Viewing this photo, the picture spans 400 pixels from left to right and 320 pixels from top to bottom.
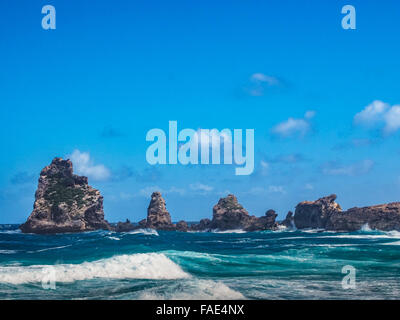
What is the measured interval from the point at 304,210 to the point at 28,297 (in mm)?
108776

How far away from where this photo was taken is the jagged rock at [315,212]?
109 meters

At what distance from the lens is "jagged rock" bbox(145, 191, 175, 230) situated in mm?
121625

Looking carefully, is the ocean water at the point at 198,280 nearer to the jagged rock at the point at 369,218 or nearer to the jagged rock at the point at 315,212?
the jagged rock at the point at 369,218

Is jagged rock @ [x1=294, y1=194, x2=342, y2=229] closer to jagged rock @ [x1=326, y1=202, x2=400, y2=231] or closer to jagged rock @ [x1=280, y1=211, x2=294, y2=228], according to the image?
jagged rock @ [x1=280, y1=211, x2=294, y2=228]

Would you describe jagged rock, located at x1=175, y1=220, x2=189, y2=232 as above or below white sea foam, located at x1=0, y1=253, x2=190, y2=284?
below

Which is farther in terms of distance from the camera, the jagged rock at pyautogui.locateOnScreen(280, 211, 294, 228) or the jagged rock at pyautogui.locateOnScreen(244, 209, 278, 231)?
the jagged rock at pyautogui.locateOnScreen(280, 211, 294, 228)

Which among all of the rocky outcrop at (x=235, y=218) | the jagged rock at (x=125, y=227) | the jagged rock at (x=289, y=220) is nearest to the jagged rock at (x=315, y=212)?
the jagged rock at (x=289, y=220)

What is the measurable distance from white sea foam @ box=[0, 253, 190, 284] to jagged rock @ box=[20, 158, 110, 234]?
77.2 metres

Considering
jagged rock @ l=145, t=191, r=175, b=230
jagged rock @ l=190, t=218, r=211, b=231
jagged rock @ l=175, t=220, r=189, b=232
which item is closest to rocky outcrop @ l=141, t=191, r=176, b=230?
jagged rock @ l=145, t=191, r=175, b=230

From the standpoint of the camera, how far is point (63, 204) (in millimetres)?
100000

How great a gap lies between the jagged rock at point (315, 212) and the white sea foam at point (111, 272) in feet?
298
